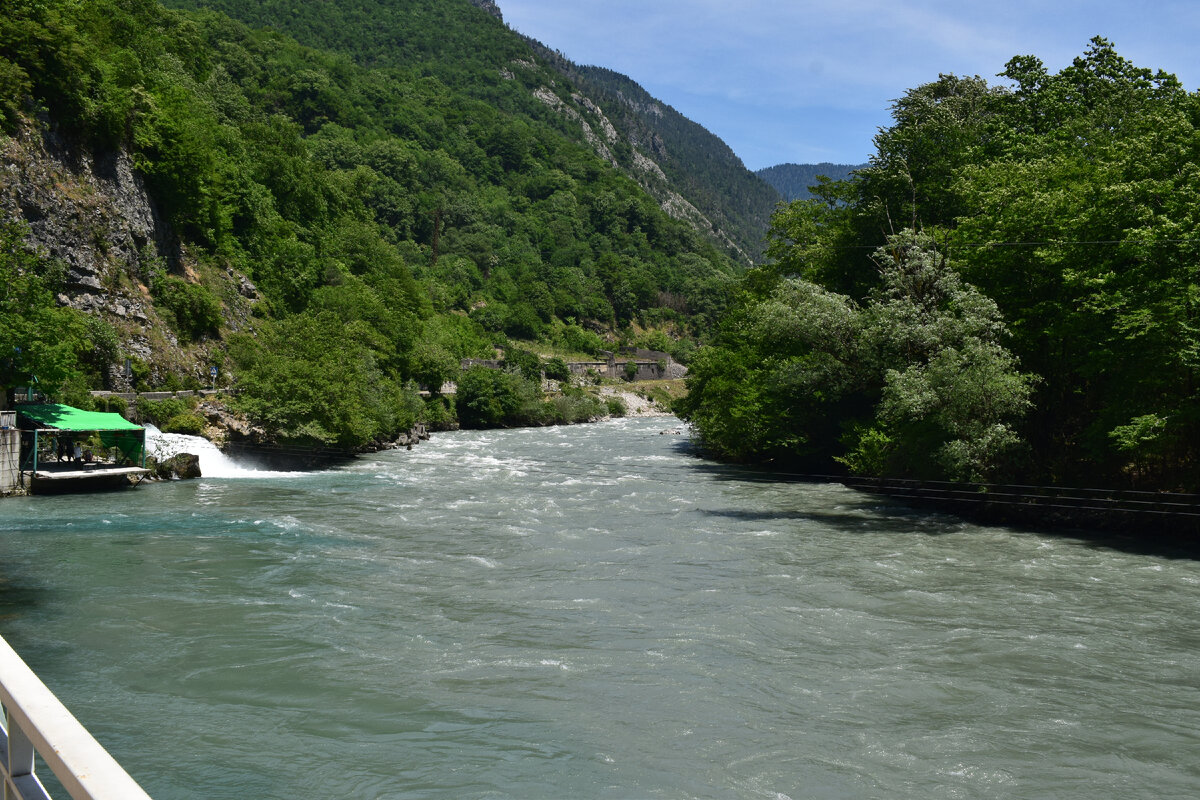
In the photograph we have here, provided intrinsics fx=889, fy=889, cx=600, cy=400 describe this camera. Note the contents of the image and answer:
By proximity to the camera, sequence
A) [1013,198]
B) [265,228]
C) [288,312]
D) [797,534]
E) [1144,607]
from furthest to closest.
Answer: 1. [265,228]
2. [288,312]
3. [1013,198]
4. [797,534]
5. [1144,607]

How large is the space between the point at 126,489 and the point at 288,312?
114 feet

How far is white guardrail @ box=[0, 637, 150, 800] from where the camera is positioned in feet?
9.53

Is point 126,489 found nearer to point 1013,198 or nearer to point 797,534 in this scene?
point 797,534

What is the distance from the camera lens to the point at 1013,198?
3553 centimetres

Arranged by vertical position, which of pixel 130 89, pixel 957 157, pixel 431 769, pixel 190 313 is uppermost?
pixel 130 89

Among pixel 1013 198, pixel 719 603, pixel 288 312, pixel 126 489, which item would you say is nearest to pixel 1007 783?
pixel 719 603

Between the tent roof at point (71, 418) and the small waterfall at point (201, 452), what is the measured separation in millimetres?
3373

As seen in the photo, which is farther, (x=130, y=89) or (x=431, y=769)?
(x=130, y=89)

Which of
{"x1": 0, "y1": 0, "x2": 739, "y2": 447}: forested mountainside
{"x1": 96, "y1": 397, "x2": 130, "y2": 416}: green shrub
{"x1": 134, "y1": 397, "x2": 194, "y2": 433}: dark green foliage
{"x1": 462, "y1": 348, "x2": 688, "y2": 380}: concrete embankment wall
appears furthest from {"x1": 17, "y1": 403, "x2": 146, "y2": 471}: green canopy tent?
{"x1": 462, "y1": 348, "x2": 688, "y2": 380}: concrete embankment wall

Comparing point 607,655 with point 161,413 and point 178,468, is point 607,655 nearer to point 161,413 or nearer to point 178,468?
point 178,468

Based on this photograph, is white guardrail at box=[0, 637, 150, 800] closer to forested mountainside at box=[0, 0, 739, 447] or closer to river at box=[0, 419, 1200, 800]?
river at box=[0, 419, 1200, 800]

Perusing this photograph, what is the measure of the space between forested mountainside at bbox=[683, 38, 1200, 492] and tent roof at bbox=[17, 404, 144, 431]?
27.9 metres

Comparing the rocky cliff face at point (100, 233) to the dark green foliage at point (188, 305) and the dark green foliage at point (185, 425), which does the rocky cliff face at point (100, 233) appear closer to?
the dark green foliage at point (188, 305)

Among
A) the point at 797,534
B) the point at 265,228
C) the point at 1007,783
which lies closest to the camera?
the point at 1007,783
